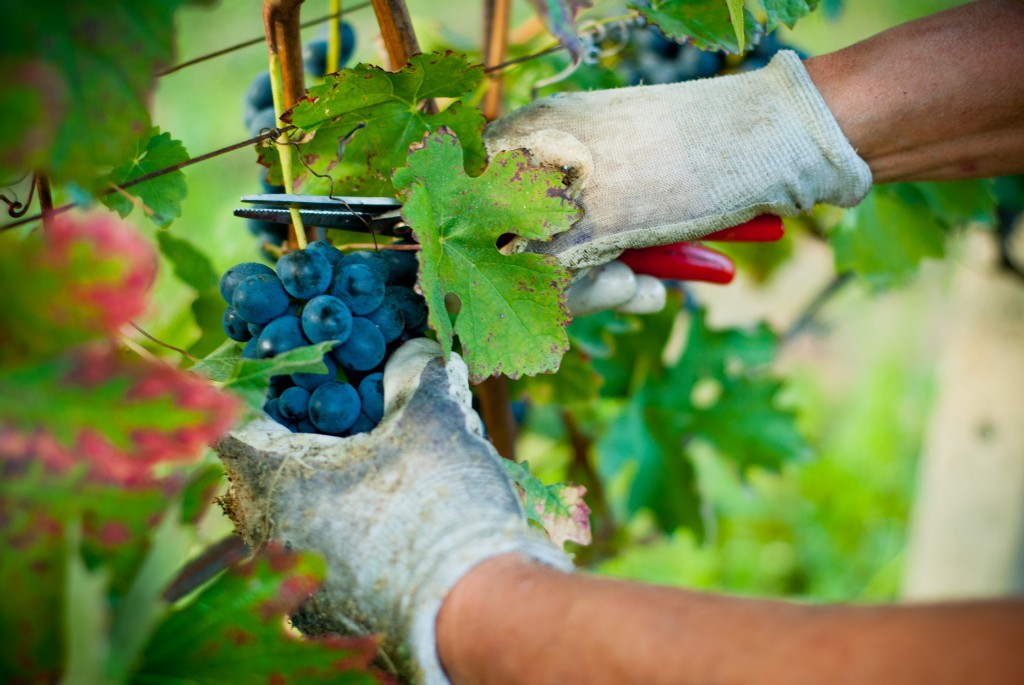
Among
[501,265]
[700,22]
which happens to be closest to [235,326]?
[501,265]

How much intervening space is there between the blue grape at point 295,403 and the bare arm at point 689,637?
0.23 metres

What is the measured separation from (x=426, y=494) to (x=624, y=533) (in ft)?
3.71

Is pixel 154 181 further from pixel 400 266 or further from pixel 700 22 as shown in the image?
pixel 700 22

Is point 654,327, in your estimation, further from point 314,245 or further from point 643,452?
point 314,245

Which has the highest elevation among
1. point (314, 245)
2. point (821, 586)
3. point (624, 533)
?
point (314, 245)

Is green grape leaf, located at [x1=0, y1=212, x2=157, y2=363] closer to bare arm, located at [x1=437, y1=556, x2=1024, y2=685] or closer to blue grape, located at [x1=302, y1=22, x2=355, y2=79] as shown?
bare arm, located at [x1=437, y1=556, x2=1024, y2=685]

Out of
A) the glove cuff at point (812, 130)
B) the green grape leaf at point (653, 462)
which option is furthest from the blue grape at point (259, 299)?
the green grape leaf at point (653, 462)

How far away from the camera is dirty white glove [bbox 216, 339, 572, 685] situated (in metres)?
0.62

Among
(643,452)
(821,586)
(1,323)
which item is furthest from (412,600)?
(821,586)

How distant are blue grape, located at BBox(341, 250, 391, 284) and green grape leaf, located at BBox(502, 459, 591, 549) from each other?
0.21 meters

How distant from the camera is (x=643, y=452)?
5.05 ft

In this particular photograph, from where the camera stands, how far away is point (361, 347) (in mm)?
748

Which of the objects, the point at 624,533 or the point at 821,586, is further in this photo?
the point at 821,586

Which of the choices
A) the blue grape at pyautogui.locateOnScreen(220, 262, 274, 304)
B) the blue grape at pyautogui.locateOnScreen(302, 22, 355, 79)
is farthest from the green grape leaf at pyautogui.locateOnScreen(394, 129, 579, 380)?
the blue grape at pyautogui.locateOnScreen(302, 22, 355, 79)
